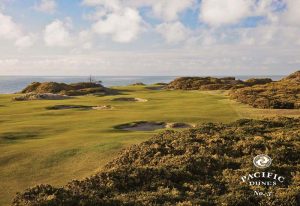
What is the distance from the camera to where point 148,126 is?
99.5ft

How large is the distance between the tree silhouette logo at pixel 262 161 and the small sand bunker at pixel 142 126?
14432mm

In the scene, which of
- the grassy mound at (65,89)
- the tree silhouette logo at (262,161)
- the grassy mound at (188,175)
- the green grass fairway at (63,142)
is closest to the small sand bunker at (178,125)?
Result: the green grass fairway at (63,142)

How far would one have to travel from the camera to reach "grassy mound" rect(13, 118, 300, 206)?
36.6 feet

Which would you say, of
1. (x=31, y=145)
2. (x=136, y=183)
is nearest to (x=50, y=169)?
(x=31, y=145)

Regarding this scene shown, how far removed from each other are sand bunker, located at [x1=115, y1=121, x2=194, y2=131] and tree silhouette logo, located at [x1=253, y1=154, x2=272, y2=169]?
14.2 meters

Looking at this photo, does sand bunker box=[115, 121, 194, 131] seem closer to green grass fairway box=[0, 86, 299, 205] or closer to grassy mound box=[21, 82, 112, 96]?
green grass fairway box=[0, 86, 299, 205]

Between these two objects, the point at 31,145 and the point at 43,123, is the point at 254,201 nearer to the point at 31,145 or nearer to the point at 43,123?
the point at 31,145

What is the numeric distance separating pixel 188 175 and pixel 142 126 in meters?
16.9

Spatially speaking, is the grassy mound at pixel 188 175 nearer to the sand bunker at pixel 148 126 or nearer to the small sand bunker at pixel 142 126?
the small sand bunker at pixel 142 126

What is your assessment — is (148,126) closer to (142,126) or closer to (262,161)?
(142,126)

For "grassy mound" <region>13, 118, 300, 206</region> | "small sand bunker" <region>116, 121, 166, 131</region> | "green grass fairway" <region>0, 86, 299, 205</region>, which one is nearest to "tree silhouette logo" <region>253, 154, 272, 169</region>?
"grassy mound" <region>13, 118, 300, 206</region>

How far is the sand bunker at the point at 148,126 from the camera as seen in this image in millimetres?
29292

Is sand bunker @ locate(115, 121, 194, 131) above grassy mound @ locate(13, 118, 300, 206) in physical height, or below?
below

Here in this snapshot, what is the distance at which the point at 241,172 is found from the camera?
13.5 meters
